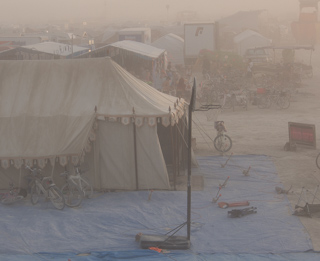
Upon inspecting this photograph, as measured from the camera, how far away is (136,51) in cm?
2970

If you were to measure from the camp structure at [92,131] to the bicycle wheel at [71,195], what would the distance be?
24.1 inches

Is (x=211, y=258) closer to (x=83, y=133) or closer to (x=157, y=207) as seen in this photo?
(x=157, y=207)

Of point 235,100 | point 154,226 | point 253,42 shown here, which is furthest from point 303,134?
point 253,42

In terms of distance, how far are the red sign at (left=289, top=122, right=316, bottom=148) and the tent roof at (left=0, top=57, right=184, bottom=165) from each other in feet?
13.5

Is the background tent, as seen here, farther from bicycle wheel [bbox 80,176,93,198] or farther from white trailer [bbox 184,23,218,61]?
bicycle wheel [bbox 80,176,93,198]

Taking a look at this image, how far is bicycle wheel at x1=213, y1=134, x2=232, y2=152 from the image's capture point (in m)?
16.3

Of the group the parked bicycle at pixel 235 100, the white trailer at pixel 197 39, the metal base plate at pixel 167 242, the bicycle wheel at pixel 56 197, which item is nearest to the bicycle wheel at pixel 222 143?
the bicycle wheel at pixel 56 197

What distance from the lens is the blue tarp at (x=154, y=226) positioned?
31.3 ft

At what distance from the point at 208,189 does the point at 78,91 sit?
3.79 m

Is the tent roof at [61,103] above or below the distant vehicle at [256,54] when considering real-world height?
below

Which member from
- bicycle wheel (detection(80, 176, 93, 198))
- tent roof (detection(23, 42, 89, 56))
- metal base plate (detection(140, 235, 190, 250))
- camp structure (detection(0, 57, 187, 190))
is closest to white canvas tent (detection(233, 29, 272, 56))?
tent roof (detection(23, 42, 89, 56))

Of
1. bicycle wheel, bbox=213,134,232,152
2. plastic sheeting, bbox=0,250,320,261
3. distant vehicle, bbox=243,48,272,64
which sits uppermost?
distant vehicle, bbox=243,48,272,64

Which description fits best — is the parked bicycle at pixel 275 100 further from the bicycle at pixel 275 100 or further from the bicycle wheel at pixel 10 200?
the bicycle wheel at pixel 10 200

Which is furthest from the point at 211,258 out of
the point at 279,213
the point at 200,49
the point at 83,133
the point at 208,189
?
the point at 200,49
